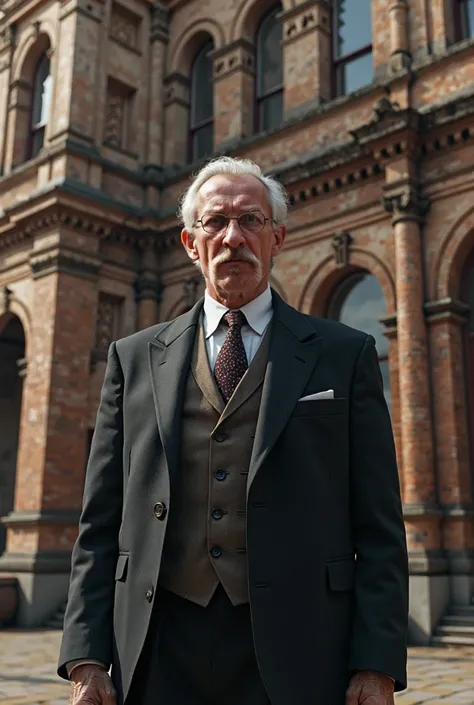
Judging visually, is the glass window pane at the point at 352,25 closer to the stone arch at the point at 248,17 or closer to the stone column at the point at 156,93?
the stone arch at the point at 248,17

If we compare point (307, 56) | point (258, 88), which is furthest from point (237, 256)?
point (258, 88)

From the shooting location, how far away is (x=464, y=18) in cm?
1252

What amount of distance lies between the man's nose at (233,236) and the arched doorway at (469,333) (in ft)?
31.6

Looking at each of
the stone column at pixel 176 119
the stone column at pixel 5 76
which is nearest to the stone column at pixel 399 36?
the stone column at pixel 176 119

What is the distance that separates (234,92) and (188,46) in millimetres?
2508

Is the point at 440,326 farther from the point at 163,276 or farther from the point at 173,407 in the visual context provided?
the point at 173,407

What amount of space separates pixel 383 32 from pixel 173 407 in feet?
41.1

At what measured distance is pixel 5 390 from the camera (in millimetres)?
18469

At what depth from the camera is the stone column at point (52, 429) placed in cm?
1286

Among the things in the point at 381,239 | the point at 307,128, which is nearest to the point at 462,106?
the point at 381,239

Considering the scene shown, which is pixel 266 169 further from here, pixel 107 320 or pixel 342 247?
pixel 107 320

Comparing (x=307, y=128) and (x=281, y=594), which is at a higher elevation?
(x=307, y=128)

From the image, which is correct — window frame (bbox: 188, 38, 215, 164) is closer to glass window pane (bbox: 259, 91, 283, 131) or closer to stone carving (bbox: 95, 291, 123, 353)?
glass window pane (bbox: 259, 91, 283, 131)

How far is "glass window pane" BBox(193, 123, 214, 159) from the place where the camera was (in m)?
16.6
